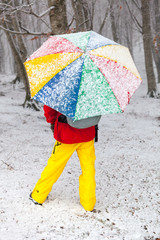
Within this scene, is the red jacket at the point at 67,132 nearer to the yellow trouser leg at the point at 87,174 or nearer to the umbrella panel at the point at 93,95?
the yellow trouser leg at the point at 87,174

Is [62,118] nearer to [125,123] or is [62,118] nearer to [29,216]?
[29,216]

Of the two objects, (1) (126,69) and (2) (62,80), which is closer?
(2) (62,80)

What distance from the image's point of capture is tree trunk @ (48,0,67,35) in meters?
4.54

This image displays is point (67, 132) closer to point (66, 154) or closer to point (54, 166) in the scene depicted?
point (66, 154)

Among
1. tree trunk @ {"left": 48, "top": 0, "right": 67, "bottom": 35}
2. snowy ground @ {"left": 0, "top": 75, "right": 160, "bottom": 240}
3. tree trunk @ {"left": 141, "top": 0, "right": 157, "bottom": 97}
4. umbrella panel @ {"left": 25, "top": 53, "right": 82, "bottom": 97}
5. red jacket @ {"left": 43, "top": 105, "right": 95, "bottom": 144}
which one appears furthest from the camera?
tree trunk @ {"left": 141, "top": 0, "right": 157, "bottom": 97}

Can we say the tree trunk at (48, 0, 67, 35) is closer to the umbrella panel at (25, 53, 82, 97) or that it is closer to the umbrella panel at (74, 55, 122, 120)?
the umbrella panel at (25, 53, 82, 97)

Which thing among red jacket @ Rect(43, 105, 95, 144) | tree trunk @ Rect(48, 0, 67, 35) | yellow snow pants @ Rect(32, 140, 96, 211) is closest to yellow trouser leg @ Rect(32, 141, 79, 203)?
yellow snow pants @ Rect(32, 140, 96, 211)

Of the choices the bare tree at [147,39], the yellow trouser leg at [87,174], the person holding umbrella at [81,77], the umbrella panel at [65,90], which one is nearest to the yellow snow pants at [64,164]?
the yellow trouser leg at [87,174]

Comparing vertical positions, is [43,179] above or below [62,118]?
below

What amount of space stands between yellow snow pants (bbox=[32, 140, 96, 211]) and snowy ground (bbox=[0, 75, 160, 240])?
0.53ft

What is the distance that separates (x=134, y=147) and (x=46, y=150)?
82.9 inches

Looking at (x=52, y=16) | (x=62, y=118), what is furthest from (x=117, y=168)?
(x=52, y=16)

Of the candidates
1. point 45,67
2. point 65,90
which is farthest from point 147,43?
point 65,90

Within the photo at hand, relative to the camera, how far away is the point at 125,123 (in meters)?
7.52
